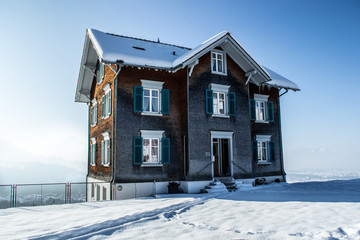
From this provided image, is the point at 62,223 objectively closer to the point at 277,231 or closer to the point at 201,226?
the point at 201,226

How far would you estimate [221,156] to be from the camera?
59.3 ft

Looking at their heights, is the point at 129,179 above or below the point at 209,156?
below

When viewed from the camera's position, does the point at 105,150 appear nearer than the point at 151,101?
No

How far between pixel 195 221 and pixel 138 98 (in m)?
8.84

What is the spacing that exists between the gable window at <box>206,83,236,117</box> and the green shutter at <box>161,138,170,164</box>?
327cm

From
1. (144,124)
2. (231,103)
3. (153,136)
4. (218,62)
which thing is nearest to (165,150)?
(153,136)

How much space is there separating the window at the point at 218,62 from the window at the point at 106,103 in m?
6.27

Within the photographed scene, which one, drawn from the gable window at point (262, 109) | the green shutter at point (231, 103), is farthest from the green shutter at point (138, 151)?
the gable window at point (262, 109)

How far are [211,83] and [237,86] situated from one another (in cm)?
198

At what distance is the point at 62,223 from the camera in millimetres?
8516

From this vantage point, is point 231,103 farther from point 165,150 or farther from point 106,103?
point 106,103

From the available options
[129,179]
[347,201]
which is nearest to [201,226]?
[347,201]

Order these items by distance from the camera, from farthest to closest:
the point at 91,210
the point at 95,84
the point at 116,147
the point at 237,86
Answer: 1. the point at 95,84
2. the point at 237,86
3. the point at 116,147
4. the point at 91,210

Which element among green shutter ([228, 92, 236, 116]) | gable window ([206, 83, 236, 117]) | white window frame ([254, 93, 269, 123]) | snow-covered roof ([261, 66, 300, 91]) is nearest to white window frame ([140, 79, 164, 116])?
gable window ([206, 83, 236, 117])
